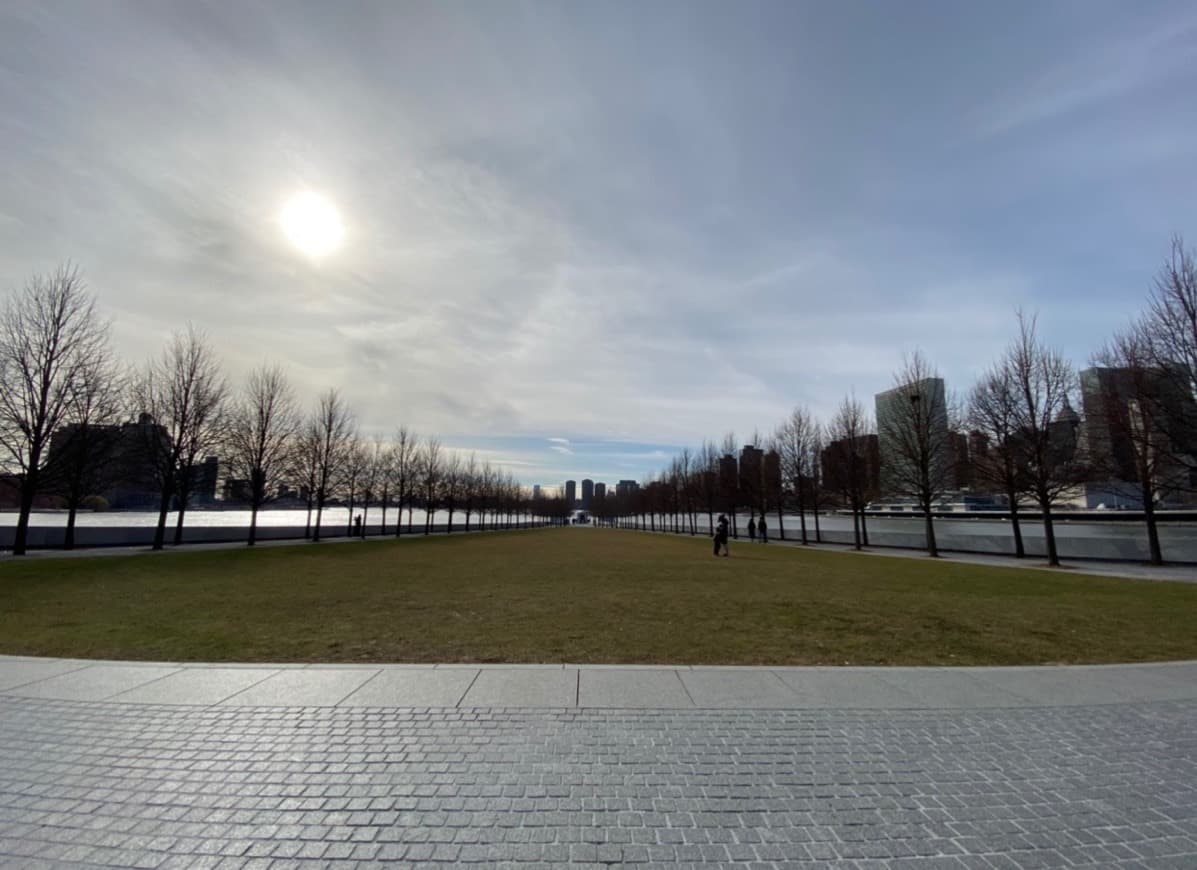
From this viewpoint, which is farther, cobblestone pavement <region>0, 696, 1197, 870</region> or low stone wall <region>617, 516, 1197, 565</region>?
low stone wall <region>617, 516, 1197, 565</region>

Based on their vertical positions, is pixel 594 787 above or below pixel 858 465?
below

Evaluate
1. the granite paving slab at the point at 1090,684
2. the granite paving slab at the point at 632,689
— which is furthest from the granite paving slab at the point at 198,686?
the granite paving slab at the point at 1090,684

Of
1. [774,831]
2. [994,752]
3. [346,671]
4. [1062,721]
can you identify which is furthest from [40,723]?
[1062,721]

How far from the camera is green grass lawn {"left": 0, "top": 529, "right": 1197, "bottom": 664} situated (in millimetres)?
7723

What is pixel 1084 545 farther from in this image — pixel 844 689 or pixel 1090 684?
pixel 844 689

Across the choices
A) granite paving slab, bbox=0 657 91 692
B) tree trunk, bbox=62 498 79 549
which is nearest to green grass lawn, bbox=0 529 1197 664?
granite paving slab, bbox=0 657 91 692

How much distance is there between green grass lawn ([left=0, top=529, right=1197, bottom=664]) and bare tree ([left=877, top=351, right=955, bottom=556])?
14.5 metres

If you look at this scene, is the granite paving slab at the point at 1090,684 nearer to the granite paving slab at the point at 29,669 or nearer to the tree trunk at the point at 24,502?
the granite paving slab at the point at 29,669

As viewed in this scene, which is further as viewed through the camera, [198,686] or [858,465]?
[858,465]

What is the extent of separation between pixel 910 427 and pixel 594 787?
1385 inches

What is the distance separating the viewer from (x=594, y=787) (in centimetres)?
400

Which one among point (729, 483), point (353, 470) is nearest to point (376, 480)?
point (353, 470)

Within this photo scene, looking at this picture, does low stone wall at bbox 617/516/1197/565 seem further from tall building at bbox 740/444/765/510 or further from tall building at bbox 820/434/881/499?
tall building at bbox 740/444/765/510

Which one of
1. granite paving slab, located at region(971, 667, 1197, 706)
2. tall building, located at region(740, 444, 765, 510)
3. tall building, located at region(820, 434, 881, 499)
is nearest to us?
granite paving slab, located at region(971, 667, 1197, 706)
